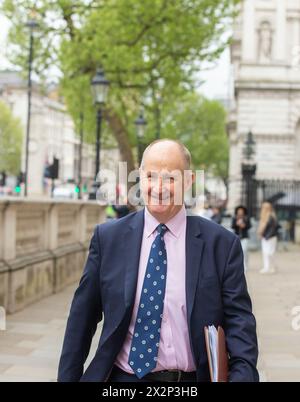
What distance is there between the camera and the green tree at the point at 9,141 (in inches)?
4272

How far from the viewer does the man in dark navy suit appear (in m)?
3.18

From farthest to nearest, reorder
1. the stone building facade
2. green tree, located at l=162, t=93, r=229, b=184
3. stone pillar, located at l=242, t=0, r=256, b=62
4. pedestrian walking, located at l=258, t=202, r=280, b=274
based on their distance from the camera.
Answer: green tree, located at l=162, t=93, r=229, b=184
stone pillar, located at l=242, t=0, r=256, b=62
the stone building facade
pedestrian walking, located at l=258, t=202, r=280, b=274

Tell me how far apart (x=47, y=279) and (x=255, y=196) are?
20.8 metres

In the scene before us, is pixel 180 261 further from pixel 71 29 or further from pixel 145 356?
pixel 71 29

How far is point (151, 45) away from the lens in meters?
30.0

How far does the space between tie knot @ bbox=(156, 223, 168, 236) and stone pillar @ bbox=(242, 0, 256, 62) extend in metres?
48.3

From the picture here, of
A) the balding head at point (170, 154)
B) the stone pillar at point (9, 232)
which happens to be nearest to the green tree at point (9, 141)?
the stone pillar at point (9, 232)

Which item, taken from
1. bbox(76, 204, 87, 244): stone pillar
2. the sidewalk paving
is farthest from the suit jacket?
bbox(76, 204, 87, 244): stone pillar

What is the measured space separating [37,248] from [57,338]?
4.21m

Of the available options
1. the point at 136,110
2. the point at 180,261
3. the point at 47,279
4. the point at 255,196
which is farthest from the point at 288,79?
the point at 180,261

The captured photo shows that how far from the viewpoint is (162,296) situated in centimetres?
322

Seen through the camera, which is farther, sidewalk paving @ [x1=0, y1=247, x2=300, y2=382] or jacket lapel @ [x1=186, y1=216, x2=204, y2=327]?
sidewalk paving @ [x1=0, y1=247, x2=300, y2=382]

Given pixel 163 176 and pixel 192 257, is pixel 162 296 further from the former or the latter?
pixel 163 176

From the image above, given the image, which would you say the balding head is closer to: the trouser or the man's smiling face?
the man's smiling face
